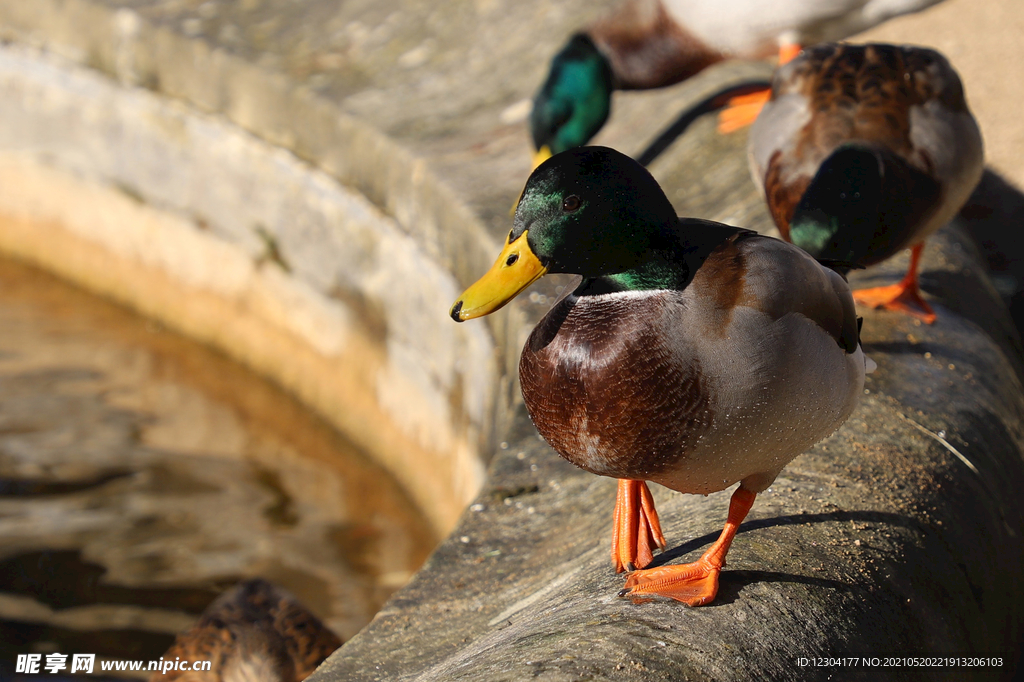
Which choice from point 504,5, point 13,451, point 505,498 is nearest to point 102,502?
point 13,451

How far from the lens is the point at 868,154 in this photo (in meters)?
2.67

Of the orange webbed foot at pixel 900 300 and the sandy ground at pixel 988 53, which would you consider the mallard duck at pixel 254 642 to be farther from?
the sandy ground at pixel 988 53

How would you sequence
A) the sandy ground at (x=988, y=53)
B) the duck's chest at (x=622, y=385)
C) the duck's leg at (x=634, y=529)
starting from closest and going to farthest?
the duck's chest at (x=622, y=385)
the duck's leg at (x=634, y=529)
the sandy ground at (x=988, y=53)

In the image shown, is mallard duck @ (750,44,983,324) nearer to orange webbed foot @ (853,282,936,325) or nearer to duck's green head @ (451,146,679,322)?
orange webbed foot @ (853,282,936,325)

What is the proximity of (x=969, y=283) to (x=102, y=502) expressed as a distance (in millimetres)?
3708

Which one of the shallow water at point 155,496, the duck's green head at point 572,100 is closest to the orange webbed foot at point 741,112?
the duck's green head at point 572,100

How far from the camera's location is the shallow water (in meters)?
4.14

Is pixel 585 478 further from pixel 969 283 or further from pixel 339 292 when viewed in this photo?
pixel 339 292

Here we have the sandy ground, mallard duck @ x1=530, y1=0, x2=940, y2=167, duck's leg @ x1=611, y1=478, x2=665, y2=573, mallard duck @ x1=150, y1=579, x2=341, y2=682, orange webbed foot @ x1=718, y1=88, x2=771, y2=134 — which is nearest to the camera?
duck's leg @ x1=611, y1=478, x2=665, y2=573

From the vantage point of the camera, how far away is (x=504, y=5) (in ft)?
18.5

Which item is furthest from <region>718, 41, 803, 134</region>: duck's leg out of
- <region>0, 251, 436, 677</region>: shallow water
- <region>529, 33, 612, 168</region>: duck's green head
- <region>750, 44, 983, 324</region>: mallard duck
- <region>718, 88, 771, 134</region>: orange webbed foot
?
<region>0, 251, 436, 677</region>: shallow water

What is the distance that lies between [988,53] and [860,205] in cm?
281

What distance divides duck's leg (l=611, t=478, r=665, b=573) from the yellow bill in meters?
0.50

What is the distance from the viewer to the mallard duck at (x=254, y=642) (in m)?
2.95
